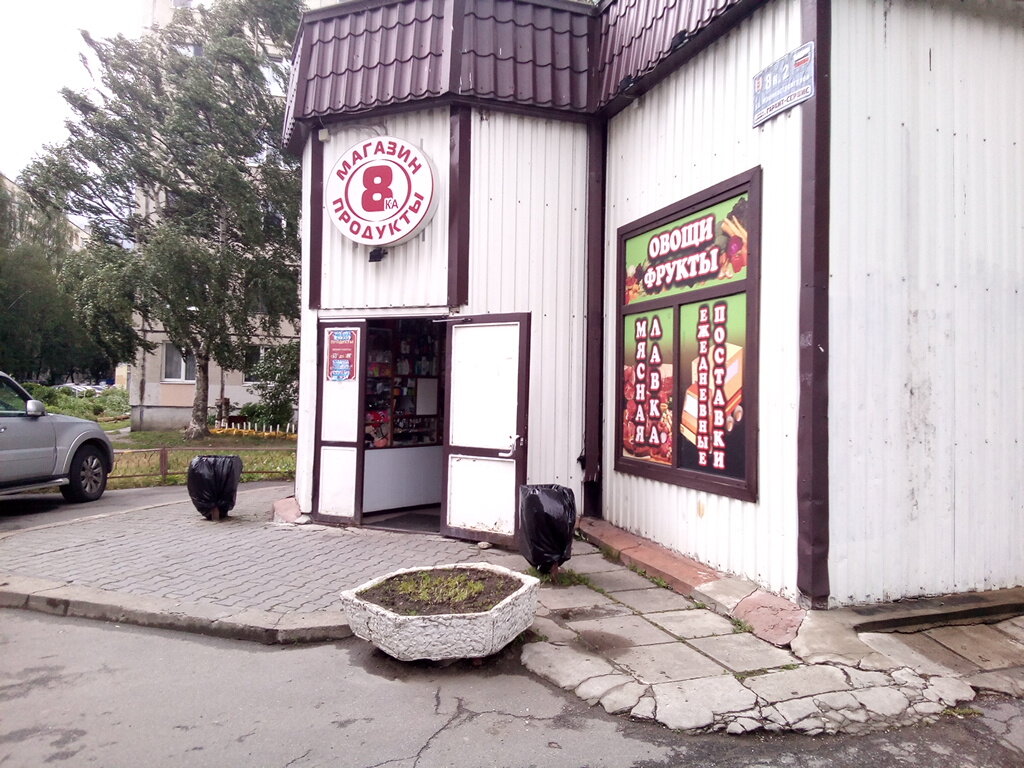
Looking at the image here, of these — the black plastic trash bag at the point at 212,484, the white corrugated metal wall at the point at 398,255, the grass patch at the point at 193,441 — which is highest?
the white corrugated metal wall at the point at 398,255

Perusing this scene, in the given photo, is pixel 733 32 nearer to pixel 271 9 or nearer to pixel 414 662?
pixel 414 662

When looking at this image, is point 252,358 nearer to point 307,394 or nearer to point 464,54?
point 307,394

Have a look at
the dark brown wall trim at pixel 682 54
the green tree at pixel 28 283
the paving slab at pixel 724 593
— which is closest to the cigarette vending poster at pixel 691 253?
the dark brown wall trim at pixel 682 54

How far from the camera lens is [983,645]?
464cm

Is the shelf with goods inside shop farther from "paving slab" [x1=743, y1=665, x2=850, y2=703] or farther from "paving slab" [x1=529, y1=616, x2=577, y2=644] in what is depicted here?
"paving slab" [x1=743, y1=665, x2=850, y2=703]

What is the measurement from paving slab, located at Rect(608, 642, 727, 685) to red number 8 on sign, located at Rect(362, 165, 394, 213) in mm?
5394

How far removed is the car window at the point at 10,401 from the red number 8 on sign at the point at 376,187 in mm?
5528

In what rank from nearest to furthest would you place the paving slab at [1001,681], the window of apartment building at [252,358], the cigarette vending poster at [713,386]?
the paving slab at [1001,681], the cigarette vending poster at [713,386], the window of apartment building at [252,358]

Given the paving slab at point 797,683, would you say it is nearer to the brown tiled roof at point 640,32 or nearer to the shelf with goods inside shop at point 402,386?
the brown tiled roof at point 640,32

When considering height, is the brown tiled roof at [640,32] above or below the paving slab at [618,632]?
above

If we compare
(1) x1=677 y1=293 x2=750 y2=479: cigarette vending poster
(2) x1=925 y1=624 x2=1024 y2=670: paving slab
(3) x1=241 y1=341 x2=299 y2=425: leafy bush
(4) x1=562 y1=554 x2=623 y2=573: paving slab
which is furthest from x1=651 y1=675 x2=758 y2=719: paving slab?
(3) x1=241 y1=341 x2=299 y2=425: leafy bush

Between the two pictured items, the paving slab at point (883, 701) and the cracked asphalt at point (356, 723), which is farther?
the paving slab at point (883, 701)

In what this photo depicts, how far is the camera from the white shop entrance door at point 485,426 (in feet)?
23.4

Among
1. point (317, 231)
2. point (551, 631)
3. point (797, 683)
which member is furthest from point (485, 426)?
point (797, 683)
